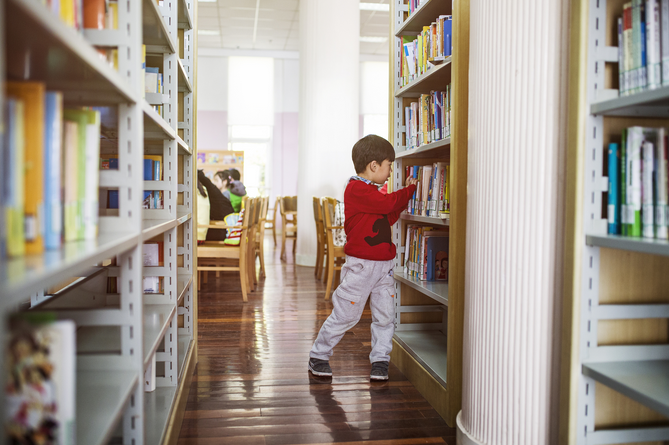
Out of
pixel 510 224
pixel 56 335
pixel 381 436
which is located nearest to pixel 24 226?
pixel 56 335

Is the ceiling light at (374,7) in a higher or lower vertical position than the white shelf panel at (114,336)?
higher

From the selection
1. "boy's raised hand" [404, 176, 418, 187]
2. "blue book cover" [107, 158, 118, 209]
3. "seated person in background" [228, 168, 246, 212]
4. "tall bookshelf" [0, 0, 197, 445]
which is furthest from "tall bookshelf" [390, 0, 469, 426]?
"seated person in background" [228, 168, 246, 212]

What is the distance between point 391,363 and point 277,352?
2.12 feet

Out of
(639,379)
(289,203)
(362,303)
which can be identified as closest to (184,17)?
(362,303)

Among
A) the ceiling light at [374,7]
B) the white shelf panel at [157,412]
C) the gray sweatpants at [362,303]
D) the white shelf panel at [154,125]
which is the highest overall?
the ceiling light at [374,7]

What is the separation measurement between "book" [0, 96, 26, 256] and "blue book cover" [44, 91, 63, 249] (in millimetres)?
68

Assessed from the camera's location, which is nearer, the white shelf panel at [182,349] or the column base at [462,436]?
the column base at [462,436]

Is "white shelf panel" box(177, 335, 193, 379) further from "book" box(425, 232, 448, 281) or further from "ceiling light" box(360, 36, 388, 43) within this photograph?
"ceiling light" box(360, 36, 388, 43)

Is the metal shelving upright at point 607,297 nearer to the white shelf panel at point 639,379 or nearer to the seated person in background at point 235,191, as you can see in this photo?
the white shelf panel at point 639,379

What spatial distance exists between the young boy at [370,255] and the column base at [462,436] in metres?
0.67

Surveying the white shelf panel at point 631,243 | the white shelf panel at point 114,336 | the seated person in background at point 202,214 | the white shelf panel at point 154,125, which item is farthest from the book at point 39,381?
the seated person in background at point 202,214

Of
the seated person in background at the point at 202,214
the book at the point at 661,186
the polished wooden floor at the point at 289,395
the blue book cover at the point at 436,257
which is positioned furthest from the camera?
the seated person in background at the point at 202,214

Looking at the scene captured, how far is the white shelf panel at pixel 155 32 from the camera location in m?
1.49

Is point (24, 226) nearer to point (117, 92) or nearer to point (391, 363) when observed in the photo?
point (117, 92)
